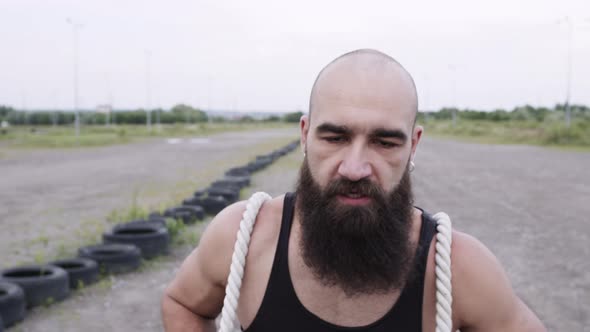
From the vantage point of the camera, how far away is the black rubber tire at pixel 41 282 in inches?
249

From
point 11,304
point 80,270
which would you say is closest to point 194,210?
point 80,270

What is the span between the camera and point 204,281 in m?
2.44

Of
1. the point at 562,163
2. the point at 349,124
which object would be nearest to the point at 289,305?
the point at 349,124

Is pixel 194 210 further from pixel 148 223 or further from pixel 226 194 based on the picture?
pixel 148 223

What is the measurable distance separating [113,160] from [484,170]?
16.0 metres

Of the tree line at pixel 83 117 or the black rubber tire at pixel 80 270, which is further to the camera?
the tree line at pixel 83 117

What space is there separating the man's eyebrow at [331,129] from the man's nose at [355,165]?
0.23 feet

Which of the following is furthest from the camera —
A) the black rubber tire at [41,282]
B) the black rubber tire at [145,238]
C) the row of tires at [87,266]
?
the black rubber tire at [145,238]

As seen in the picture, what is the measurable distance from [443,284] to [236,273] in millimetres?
729

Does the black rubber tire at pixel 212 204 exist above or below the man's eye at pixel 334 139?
below

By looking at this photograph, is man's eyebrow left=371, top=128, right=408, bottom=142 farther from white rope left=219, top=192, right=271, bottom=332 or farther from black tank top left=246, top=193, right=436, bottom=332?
white rope left=219, top=192, right=271, bottom=332

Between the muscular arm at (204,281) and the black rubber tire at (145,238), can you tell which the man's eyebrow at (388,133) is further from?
the black rubber tire at (145,238)

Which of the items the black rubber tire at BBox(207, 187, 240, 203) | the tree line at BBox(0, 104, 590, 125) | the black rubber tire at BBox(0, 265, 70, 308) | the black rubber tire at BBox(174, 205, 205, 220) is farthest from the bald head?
the tree line at BBox(0, 104, 590, 125)

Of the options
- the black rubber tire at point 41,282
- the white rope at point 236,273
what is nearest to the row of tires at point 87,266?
the black rubber tire at point 41,282
